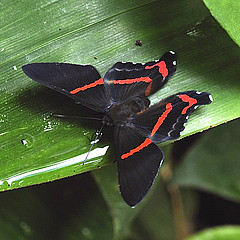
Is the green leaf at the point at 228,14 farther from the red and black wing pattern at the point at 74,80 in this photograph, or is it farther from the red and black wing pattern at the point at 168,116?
the red and black wing pattern at the point at 74,80

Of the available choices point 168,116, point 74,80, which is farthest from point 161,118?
point 74,80

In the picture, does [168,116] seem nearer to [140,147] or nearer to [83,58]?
[140,147]

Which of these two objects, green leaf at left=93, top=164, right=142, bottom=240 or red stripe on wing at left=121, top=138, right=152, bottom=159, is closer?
red stripe on wing at left=121, top=138, right=152, bottom=159

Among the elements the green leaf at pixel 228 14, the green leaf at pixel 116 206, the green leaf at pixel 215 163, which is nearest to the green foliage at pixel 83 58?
the green leaf at pixel 228 14

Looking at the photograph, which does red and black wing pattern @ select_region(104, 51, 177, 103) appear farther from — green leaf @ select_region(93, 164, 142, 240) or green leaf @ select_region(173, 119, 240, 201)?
green leaf @ select_region(173, 119, 240, 201)

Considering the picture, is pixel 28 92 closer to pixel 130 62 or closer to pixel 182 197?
pixel 130 62

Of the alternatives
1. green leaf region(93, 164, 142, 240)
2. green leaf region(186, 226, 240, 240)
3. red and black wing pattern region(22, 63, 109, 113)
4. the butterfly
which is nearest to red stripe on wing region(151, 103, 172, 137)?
the butterfly

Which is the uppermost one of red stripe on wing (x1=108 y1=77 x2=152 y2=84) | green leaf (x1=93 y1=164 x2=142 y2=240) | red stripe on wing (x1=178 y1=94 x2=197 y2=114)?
red stripe on wing (x1=108 y1=77 x2=152 y2=84)
